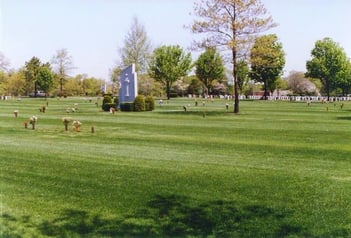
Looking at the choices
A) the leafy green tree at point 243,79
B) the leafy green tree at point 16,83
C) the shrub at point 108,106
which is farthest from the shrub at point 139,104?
the leafy green tree at point 16,83

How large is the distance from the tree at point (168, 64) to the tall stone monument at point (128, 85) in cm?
3305

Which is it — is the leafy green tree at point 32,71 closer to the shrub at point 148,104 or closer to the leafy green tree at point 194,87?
the leafy green tree at point 194,87

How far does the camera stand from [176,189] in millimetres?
8820

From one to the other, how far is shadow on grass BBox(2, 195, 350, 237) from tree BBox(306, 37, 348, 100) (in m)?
55.2

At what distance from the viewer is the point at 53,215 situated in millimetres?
7289

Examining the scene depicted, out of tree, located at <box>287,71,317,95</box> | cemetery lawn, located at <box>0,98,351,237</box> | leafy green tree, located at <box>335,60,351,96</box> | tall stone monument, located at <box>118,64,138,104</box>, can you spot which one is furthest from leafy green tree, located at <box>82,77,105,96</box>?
cemetery lawn, located at <box>0,98,351,237</box>

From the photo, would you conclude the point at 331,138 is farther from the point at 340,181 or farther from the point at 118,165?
the point at 118,165

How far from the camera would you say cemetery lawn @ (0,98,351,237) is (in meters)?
6.85

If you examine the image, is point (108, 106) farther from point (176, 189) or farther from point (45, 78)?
point (45, 78)

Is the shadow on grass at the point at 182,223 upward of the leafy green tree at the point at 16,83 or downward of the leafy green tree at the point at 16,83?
downward

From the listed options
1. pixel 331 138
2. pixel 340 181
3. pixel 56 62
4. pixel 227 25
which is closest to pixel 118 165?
pixel 340 181

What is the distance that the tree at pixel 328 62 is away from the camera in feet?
198

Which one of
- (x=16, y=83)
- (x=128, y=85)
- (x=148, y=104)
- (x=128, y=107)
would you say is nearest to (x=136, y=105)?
(x=128, y=107)

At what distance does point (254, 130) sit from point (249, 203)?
11.9 metres
